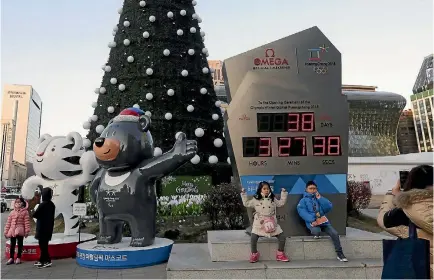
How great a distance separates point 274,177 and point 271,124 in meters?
1.02

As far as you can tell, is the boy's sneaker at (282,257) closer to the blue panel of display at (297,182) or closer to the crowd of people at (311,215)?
the crowd of people at (311,215)

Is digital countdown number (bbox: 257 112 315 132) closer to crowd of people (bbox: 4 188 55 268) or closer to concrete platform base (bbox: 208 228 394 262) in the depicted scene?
concrete platform base (bbox: 208 228 394 262)

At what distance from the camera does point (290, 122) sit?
748 cm

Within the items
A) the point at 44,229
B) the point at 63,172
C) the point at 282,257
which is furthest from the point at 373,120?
the point at 44,229

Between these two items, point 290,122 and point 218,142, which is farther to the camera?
point 218,142

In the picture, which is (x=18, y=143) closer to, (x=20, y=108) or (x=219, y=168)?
(x=20, y=108)

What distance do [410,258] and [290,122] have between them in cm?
469

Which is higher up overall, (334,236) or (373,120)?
(373,120)

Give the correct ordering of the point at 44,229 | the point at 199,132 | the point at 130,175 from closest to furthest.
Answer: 1. the point at 44,229
2. the point at 130,175
3. the point at 199,132

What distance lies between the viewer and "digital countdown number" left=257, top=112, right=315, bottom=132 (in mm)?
7469

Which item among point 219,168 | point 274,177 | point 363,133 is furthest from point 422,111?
point 274,177

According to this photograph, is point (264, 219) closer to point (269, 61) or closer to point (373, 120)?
point (269, 61)

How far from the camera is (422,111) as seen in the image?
68562 millimetres

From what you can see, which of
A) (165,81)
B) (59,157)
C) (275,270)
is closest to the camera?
(275,270)
